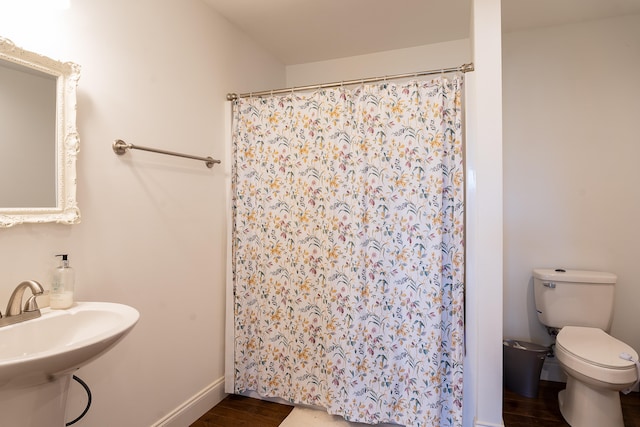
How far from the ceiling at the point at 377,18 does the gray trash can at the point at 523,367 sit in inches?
87.1

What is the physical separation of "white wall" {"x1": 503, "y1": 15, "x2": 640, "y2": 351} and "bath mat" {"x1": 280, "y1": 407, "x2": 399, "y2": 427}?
55.3 inches

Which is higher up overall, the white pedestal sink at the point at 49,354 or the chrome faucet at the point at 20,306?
the chrome faucet at the point at 20,306

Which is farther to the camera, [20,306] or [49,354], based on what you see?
[20,306]

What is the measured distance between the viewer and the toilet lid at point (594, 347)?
5.59 ft

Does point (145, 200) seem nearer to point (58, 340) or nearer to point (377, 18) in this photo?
point (58, 340)

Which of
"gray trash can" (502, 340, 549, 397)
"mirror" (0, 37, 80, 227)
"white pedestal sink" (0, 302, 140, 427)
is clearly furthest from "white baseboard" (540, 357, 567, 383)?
"mirror" (0, 37, 80, 227)

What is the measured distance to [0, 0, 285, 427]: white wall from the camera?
135 cm

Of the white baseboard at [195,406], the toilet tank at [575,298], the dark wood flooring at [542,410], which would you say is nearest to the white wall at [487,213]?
the dark wood flooring at [542,410]

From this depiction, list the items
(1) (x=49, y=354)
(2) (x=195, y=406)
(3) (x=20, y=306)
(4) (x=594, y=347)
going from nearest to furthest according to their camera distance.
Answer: (1) (x=49, y=354), (3) (x=20, y=306), (4) (x=594, y=347), (2) (x=195, y=406)

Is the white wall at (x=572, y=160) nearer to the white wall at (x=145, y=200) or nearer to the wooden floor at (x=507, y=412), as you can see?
the wooden floor at (x=507, y=412)

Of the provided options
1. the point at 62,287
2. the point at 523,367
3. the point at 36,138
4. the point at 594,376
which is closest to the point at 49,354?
the point at 62,287

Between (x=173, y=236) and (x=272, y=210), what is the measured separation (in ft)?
1.93

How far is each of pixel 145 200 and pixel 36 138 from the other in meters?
0.53

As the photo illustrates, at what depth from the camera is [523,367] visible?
222 cm
